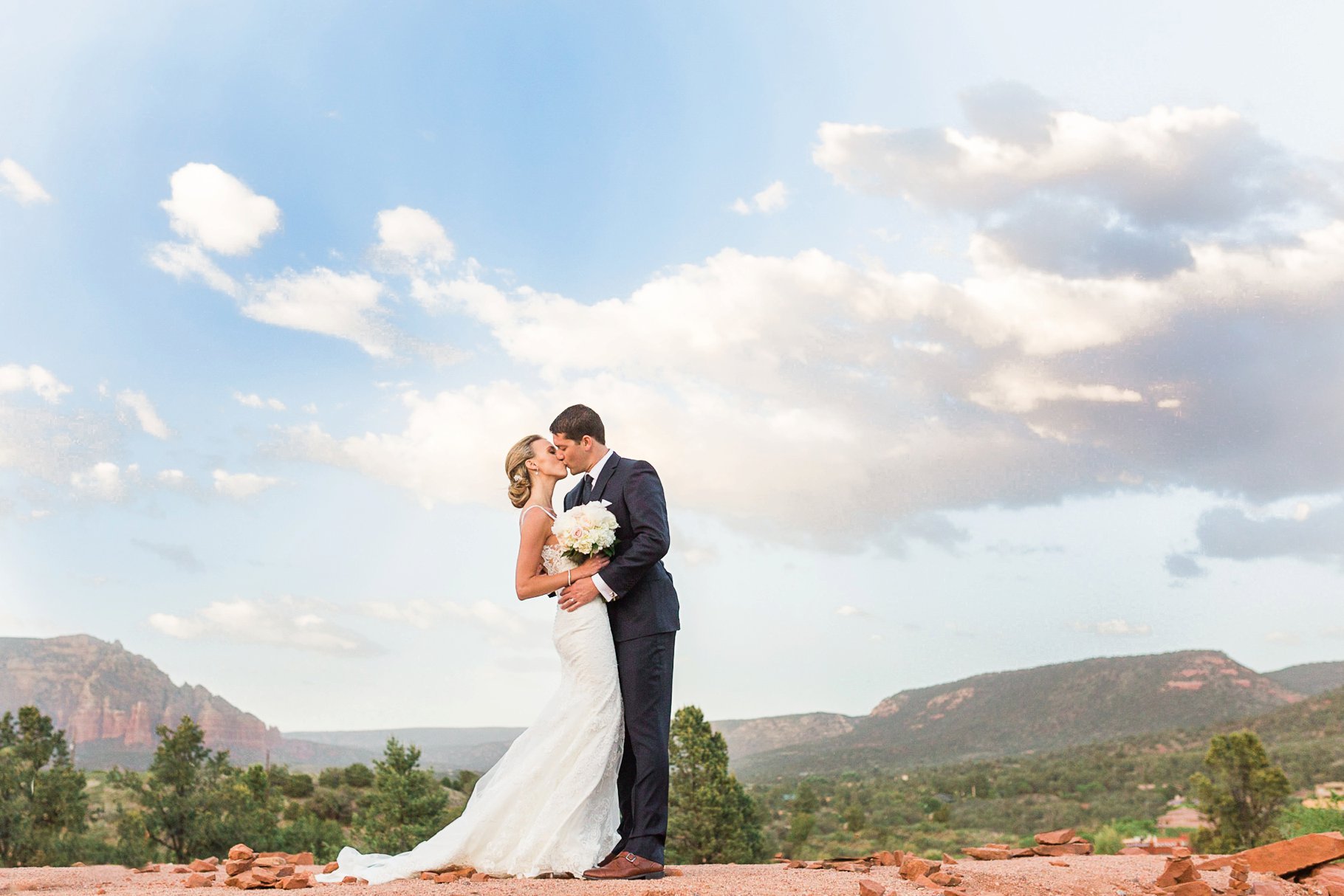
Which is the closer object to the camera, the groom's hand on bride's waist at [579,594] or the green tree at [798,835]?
the groom's hand on bride's waist at [579,594]

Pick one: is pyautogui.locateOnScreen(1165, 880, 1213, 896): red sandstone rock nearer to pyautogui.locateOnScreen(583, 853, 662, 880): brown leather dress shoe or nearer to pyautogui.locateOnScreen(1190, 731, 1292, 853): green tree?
pyautogui.locateOnScreen(583, 853, 662, 880): brown leather dress shoe

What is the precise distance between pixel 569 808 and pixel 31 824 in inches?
832

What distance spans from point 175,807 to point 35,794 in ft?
10.7

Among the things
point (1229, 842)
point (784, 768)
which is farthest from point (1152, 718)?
point (1229, 842)

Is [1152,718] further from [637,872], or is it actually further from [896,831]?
[637,872]

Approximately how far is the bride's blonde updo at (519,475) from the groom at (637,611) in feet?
1.33

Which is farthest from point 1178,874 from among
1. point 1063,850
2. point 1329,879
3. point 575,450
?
point 575,450

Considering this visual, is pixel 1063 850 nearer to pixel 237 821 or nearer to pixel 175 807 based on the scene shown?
pixel 237 821

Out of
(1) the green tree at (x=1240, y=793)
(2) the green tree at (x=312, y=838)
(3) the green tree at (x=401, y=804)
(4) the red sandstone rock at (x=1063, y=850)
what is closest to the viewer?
(4) the red sandstone rock at (x=1063, y=850)

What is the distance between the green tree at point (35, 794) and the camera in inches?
847

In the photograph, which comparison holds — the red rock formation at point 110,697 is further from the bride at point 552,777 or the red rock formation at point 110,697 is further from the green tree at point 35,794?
the bride at point 552,777

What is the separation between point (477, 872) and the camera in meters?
7.25

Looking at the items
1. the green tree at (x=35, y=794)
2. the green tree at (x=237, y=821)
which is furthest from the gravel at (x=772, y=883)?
the green tree at (x=237, y=821)

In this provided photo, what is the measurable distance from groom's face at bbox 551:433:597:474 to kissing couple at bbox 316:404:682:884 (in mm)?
10
